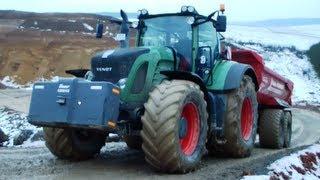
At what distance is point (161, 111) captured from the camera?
7828mm

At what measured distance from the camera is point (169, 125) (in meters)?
7.80

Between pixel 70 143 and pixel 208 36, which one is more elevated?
pixel 208 36

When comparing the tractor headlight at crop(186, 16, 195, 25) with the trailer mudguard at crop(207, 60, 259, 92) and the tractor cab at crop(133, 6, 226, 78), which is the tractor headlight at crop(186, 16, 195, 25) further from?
the trailer mudguard at crop(207, 60, 259, 92)

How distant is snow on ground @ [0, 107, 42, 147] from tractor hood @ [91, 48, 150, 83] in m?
6.15

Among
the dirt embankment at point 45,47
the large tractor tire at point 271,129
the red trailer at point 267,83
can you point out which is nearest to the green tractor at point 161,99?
the red trailer at point 267,83

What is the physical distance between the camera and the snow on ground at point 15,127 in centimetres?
1542

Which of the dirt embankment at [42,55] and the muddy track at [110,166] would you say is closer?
the muddy track at [110,166]

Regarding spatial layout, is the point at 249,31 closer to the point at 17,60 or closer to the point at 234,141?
the point at 17,60

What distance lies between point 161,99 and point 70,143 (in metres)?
2.21

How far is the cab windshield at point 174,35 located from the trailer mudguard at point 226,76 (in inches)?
21.8

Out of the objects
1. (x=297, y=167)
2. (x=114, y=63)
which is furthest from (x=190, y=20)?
(x=297, y=167)

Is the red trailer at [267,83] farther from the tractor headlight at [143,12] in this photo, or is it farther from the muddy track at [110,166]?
the tractor headlight at [143,12]

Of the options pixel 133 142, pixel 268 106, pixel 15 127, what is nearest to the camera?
pixel 133 142

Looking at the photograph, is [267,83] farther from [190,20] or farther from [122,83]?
[122,83]
